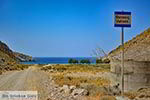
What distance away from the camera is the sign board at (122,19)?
388 inches

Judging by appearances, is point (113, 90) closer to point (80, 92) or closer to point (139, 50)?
point (80, 92)

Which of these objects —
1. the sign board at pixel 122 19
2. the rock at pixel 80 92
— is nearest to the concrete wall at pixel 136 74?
the rock at pixel 80 92

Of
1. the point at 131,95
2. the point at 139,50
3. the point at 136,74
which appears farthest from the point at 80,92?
the point at 139,50

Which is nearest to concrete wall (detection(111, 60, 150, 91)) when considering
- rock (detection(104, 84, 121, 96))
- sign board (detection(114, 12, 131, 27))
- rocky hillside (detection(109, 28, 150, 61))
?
rocky hillside (detection(109, 28, 150, 61))

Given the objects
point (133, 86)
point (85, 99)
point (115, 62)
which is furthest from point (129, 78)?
point (85, 99)

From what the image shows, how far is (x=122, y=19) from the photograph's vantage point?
995 centimetres

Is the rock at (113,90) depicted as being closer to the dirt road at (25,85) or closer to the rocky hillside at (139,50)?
the rocky hillside at (139,50)

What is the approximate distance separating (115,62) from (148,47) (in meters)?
2.30

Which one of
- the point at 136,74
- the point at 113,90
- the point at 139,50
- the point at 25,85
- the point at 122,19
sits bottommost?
the point at 25,85

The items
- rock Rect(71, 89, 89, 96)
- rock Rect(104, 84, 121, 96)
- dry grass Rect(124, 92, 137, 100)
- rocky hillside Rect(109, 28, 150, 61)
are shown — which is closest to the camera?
dry grass Rect(124, 92, 137, 100)

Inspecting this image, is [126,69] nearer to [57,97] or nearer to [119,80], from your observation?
[119,80]

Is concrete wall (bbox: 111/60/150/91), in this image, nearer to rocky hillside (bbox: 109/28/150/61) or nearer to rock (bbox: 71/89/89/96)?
rocky hillside (bbox: 109/28/150/61)

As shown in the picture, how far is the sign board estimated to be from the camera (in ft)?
32.3

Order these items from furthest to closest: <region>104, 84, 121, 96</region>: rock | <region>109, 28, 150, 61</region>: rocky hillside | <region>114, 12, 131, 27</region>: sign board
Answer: <region>104, 84, 121, 96</region>: rock, <region>109, 28, 150, 61</region>: rocky hillside, <region>114, 12, 131, 27</region>: sign board
